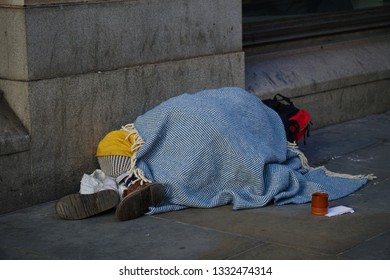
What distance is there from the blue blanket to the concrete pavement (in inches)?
4.2

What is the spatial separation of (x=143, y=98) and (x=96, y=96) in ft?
1.42

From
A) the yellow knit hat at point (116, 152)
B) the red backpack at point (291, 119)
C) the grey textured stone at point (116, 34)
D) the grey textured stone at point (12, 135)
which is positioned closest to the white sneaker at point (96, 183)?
the yellow knit hat at point (116, 152)

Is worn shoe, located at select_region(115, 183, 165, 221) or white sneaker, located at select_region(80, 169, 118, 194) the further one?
white sneaker, located at select_region(80, 169, 118, 194)

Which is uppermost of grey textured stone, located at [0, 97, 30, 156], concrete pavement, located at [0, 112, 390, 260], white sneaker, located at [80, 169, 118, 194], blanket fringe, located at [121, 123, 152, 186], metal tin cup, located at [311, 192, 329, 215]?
grey textured stone, located at [0, 97, 30, 156]

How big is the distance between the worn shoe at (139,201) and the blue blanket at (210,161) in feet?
0.20

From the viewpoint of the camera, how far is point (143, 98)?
6422mm

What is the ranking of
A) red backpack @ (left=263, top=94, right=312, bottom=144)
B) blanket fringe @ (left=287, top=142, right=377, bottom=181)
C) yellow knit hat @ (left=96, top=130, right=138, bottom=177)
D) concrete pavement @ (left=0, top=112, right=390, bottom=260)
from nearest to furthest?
1. concrete pavement @ (left=0, top=112, right=390, bottom=260)
2. yellow knit hat @ (left=96, top=130, right=138, bottom=177)
3. blanket fringe @ (left=287, top=142, right=377, bottom=181)
4. red backpack @ (left=263, top=94, right=312, bottom=144)

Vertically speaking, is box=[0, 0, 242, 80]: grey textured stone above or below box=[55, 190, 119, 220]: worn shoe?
above

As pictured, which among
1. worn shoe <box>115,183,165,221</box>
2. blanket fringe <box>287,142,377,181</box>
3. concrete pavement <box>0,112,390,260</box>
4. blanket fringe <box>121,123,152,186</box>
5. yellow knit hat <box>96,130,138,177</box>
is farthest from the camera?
blanket fringe <box>287,142,377,181</box>

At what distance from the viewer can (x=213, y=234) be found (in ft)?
17.3

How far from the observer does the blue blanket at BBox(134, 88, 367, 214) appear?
5770 mm

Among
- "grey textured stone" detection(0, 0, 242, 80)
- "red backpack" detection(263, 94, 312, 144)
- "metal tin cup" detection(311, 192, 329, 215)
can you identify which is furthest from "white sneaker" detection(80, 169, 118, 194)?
"red backpack" detection(263, 94, 312, 144)

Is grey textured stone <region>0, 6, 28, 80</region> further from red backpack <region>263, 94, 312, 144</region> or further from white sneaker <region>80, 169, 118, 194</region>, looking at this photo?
red backpack <region>263, 94, 312, 144</region>

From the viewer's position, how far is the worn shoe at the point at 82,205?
5.55 m
